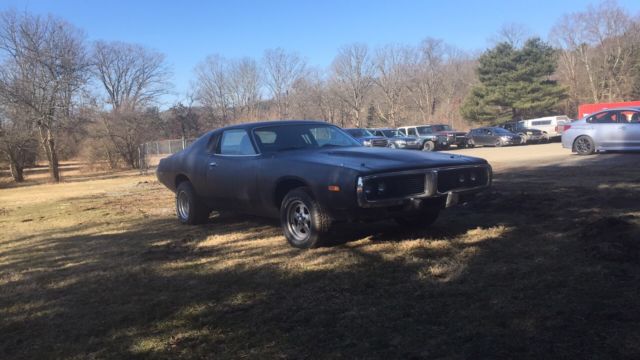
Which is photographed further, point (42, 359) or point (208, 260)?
point (208, 260)

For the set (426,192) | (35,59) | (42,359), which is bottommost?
(42,359)

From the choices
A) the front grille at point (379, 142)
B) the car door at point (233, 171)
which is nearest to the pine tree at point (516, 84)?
the front grille at point (379, 142)

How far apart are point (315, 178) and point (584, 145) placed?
13.4 meters

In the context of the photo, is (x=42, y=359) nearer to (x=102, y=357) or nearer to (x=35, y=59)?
(x=102, y=357)

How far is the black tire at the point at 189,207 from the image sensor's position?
7590mm

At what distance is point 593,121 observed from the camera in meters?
15.8

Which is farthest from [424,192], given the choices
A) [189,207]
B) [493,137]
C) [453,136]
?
[493,137]

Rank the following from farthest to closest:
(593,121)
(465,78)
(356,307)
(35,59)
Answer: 1. (465,78)
2. (35,59)
3. (593,121)
4. (356,307)

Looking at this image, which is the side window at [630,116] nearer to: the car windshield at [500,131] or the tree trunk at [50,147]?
the car windshield at [500,131]

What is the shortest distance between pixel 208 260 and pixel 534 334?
342 centimetres

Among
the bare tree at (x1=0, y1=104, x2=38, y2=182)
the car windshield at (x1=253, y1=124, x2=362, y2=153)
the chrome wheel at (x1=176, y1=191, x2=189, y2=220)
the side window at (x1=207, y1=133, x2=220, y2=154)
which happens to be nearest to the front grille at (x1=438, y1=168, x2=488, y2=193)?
the car windshield at (x1=253, y1=124, x2=362, y2=153)

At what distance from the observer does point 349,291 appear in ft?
13.5

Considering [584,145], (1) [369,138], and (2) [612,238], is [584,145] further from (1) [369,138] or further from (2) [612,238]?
(1) [369,138]

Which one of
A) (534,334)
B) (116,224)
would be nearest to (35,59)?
(116,224)
